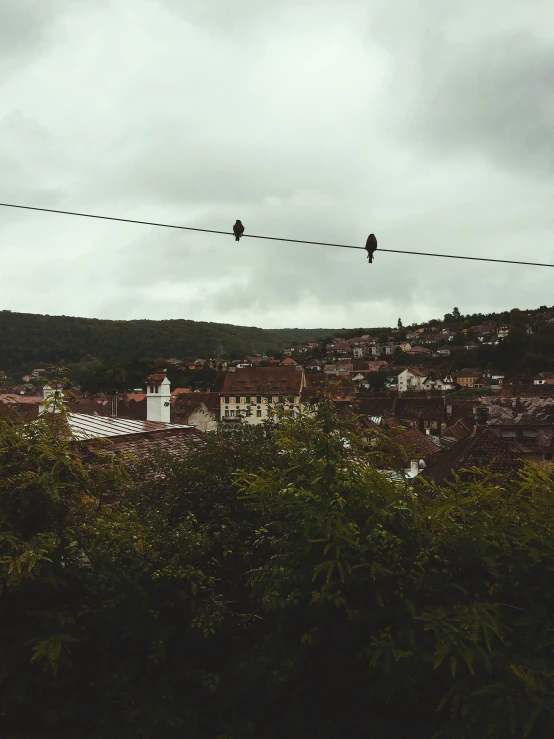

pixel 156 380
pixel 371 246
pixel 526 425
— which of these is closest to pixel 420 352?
pixel 526 425

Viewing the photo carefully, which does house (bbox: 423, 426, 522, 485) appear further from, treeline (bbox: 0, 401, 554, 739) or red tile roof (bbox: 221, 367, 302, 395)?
red tile roof (bbox: 221, 367, 302, 395)

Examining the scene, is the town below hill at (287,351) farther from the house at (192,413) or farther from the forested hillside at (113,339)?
the house at (192,413)

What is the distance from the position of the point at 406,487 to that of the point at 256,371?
51525 mm

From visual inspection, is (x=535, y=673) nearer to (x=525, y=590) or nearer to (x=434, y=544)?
(x=525, y=590)

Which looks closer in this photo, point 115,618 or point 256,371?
point 115,618

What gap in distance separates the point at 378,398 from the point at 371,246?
4474 centimetres

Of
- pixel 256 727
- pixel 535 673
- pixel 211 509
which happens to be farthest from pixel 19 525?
pixel 535 673

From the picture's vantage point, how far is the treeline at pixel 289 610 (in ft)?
11.2

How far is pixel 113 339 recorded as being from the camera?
118812 millimetres

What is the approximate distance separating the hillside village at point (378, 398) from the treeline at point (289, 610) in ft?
2.27

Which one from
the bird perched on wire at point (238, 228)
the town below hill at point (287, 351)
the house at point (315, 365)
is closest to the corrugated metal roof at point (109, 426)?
the bird perched on wire at point (238, 228)

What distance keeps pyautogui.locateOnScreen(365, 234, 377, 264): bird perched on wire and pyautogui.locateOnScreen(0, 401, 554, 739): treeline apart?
142cm

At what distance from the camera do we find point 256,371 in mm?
55562

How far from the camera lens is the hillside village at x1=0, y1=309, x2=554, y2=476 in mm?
6793
